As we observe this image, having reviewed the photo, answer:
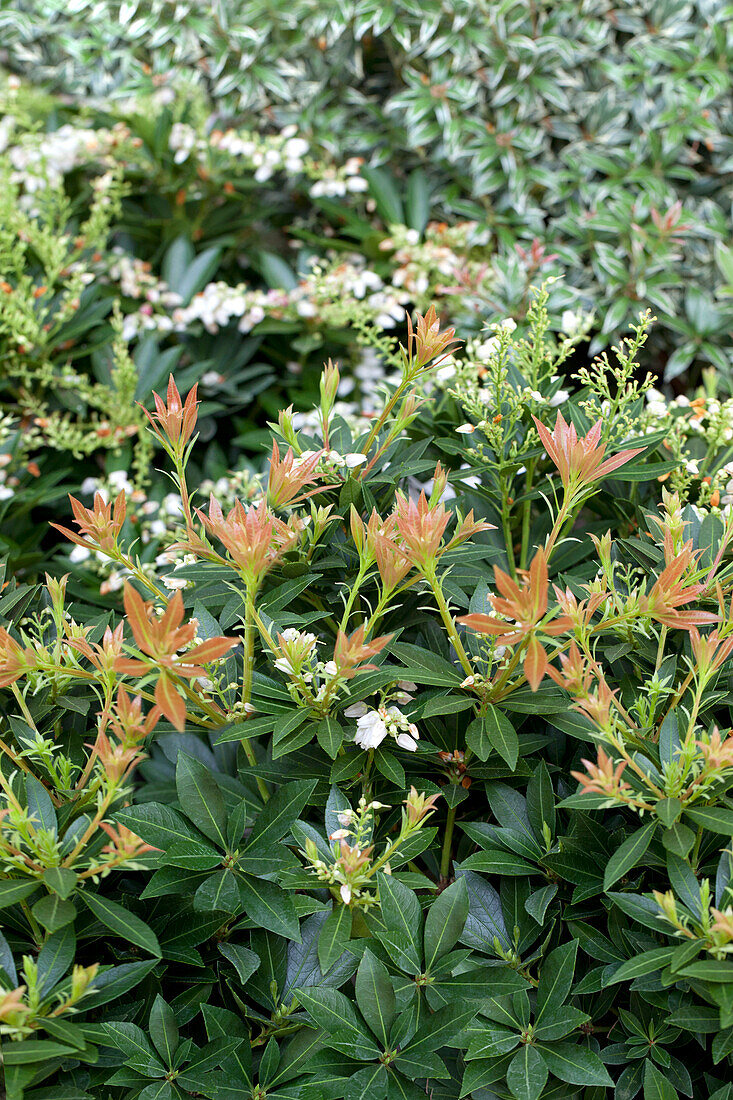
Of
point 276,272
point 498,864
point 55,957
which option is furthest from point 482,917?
point 276,272

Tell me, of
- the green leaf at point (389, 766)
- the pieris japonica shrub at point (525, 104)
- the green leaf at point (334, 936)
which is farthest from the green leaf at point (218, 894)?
the pieris japonica shrub at point (525, 104)

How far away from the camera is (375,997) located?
3.00ft

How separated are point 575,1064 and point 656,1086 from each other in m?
0.09

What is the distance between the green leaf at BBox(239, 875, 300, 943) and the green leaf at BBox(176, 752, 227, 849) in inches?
2.3

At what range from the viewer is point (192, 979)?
3.45 ft

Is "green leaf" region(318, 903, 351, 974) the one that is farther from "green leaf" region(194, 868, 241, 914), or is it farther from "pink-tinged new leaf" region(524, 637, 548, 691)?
"pink-tinged new leaf" region(524, 637, 548, 691)

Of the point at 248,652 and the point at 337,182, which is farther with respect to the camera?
the point at 337,182

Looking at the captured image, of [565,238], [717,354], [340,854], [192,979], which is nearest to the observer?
[340,854]

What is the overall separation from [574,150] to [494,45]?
370 millimetres

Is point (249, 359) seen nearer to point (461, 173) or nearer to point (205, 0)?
point (461, 173)

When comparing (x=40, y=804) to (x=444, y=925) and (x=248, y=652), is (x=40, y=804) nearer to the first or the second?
(x=248, y=652)

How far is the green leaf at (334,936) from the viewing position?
91cm

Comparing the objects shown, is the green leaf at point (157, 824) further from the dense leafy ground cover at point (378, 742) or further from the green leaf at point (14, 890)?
the green leaf at point (14, 890)

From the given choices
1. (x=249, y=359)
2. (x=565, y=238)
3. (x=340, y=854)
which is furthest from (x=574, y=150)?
(x=340, y=854)
